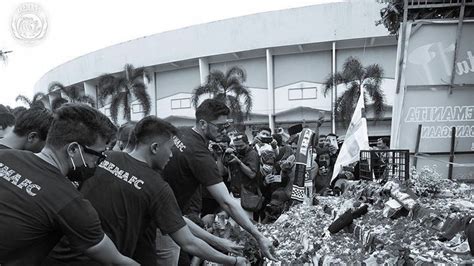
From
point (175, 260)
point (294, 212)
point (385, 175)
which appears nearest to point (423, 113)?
point (385, 175)

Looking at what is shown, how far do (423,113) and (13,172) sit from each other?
5.98 metres

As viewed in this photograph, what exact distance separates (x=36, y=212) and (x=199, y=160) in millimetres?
2020

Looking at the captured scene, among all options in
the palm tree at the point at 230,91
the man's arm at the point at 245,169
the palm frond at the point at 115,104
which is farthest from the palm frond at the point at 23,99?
the man's arm at the point at 245,169

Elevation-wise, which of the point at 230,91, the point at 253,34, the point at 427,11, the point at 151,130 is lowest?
the point at 151,130

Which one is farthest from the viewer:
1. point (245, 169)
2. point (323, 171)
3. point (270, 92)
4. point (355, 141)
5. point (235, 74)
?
point (270, 92)

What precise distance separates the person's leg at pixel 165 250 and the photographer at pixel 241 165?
2859 millimetres

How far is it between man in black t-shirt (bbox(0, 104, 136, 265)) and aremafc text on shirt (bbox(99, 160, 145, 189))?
0.50 meters

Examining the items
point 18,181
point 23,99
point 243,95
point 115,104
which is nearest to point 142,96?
point 115,104

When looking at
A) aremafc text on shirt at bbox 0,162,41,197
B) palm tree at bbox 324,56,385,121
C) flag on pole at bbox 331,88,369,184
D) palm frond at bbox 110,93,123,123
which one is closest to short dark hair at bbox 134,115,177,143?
aremafc text on shirt at bbox 0,162,41,197

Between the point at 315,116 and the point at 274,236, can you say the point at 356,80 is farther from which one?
the point at 274,236

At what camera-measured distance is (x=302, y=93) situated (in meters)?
40.5

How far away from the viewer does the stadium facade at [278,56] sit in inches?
1499

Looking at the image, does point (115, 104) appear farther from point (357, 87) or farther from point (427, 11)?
point (427, 11)

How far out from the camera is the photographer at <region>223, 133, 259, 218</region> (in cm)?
673
